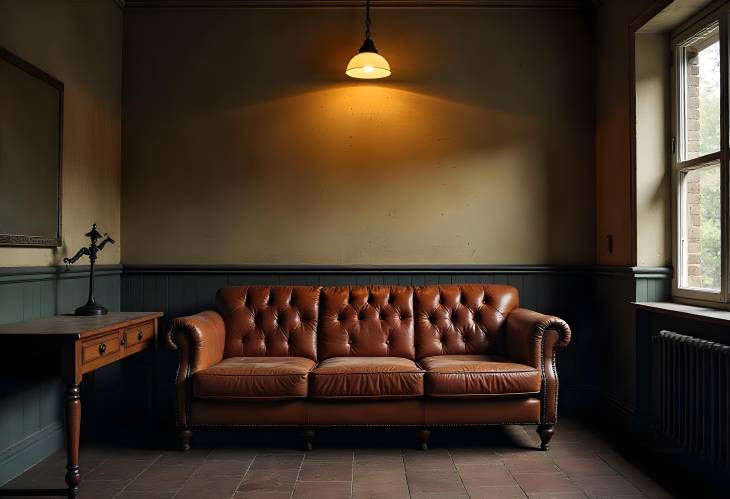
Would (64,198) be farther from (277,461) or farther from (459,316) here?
(459,316)

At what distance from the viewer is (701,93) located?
3.43 metres

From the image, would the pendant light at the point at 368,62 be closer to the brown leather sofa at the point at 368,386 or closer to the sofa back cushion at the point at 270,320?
the sofa back cushion at the point at 270,320

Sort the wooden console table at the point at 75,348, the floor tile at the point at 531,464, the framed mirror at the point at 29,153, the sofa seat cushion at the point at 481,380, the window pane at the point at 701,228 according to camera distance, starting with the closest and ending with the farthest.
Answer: the wooden console table at the point at 75,348 < the framed mirror at the point at 29,153 < the floor tile at the point at 531,464 < the window pane at the point at 701,228 < the sofa seat cushion at the point at 481,380

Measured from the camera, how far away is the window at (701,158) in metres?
3.14

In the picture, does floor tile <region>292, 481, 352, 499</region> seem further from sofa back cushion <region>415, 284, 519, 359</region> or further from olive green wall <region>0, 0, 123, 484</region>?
olive green wall <region>0, 0, 123, 484</region>

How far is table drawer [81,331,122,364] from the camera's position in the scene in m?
2.73

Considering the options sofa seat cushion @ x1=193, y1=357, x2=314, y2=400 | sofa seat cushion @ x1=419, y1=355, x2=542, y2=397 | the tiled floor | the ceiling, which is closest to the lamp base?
sofa seat cushion @ x1=193, y1=357, x2=314, y2=400

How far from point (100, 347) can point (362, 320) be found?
1669 millimetres

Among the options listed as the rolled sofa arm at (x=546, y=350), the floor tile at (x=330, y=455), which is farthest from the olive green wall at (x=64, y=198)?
the rolled sofa arm at (x=546, y=350)

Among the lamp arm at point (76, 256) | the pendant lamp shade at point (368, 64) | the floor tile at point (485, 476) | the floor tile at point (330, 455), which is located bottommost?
the floor tile at point (330, 455)

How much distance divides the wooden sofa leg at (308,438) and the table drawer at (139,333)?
1039 mm

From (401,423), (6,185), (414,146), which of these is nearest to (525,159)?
(414,146)

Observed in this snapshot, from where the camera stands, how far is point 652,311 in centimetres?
348

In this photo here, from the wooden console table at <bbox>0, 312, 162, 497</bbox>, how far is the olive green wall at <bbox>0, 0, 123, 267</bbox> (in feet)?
1.50
